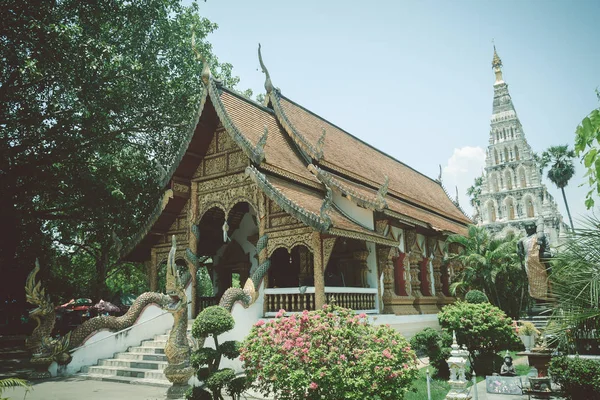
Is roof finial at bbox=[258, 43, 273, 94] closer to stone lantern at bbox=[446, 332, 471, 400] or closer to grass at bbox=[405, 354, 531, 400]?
grass at bbox=[405, 354, 531, 400]

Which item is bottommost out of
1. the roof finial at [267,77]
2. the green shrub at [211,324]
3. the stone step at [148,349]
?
the stone step at [148,349]

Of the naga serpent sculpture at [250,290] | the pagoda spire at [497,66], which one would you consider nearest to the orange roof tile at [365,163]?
the naga serpent sculpture at [250,290]

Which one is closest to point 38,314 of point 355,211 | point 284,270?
point 284,270

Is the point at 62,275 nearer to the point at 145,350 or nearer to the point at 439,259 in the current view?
the point at 145,350

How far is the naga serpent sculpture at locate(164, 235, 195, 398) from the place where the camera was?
23.6 ft

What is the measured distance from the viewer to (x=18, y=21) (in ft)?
37.0

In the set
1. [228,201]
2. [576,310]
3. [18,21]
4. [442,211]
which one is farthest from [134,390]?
[442,211]

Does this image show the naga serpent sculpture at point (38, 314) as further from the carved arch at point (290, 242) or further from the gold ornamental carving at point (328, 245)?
the gold ornamental carving at point (328, 245)

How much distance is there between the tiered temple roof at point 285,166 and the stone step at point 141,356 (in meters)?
3.35

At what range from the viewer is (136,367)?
955cm

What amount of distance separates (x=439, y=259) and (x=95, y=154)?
44.8 feet

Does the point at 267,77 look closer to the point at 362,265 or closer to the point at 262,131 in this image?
the point at 262,131

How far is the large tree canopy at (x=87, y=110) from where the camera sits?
11977 millimetres

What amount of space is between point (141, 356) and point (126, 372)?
63cm
